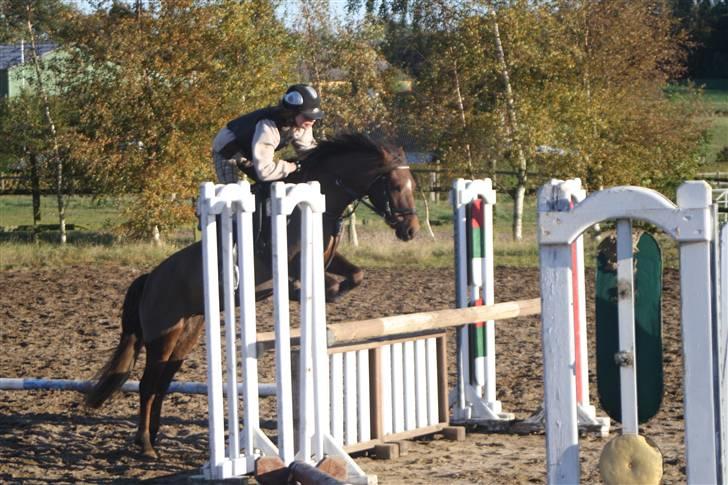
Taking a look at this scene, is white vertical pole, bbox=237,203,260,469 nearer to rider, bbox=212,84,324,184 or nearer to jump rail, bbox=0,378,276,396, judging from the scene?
rider, bbox=212,84,324,184

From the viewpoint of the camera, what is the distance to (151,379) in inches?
267

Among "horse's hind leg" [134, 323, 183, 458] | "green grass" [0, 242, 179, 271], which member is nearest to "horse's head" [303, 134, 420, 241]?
"horse's hind leg" [134, 323, 183, 458]

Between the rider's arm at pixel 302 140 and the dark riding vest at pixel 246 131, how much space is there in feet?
0.57

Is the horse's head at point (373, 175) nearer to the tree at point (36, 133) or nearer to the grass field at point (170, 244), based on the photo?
the grass field at point (170, 244)

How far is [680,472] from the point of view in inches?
224

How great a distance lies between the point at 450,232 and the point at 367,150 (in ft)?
58.4

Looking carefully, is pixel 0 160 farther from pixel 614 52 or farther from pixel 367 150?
pixel 367 150

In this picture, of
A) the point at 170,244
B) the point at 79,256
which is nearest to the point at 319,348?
the point at 79,256

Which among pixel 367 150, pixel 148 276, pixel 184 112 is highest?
pixel 184 112

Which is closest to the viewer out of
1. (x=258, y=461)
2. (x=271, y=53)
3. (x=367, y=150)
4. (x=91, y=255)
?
(x=258, y=461)

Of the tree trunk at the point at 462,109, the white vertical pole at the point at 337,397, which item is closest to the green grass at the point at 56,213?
the tree trunk at the point at 462,109

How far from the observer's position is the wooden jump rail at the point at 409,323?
5887 millimetres

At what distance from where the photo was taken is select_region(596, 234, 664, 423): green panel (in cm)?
361

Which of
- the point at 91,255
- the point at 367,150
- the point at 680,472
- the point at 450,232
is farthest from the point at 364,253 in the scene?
the point at 680,472
